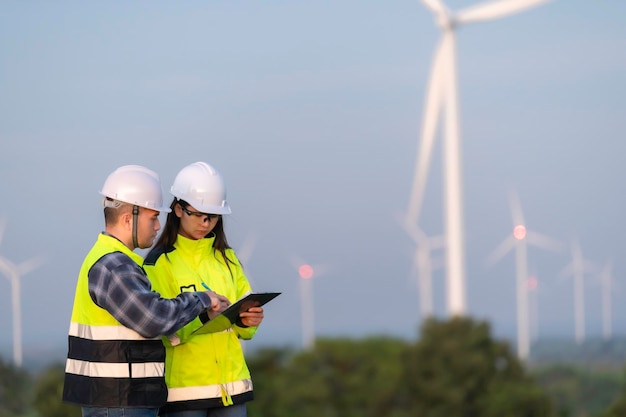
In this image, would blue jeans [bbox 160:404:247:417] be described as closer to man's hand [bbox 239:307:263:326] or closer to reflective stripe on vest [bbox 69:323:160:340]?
man's hand [bbox 239:307:263:326]

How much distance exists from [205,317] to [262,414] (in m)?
50.1

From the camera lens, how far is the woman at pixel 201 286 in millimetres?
7520

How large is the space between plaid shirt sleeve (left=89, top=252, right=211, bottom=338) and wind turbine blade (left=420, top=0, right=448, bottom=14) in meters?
33.8

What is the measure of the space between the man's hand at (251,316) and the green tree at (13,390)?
29.6 m

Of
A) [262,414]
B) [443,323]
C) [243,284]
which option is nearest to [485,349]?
[443,323]

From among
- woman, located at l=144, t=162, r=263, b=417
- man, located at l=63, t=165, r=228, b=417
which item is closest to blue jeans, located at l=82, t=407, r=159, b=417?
man, located at l=63, t=165, r=228, b=417

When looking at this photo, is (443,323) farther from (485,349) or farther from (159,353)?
(159,353)

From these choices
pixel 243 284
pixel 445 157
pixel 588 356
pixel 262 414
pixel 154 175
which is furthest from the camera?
pixel 588 356

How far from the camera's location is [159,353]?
708 centimetres

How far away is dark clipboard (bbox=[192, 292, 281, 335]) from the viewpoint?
7.31 metres

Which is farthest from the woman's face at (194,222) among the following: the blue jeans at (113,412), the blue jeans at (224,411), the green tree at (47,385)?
the green tree at (47,385)

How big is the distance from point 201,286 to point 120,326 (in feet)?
2.66

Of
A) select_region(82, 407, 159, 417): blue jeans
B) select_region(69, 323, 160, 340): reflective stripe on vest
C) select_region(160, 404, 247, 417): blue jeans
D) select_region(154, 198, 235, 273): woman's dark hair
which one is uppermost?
select_region(154, 198, 235, 273): woman's dark hair

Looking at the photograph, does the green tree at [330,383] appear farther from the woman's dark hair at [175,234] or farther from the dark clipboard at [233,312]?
the dark clipboard at [233,312]
